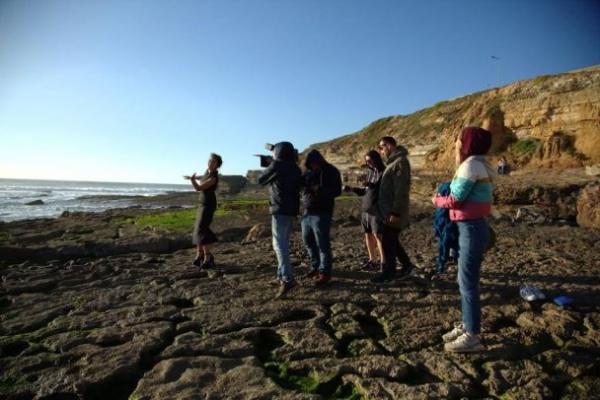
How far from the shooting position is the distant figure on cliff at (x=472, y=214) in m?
3.04

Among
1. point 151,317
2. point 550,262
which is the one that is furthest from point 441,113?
point 151,317

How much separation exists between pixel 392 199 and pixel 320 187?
1038mm

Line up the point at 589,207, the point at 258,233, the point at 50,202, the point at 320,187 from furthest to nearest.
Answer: the point at 50,202 < the point at 589,207 < the point at 258,233 < the point at 320,187

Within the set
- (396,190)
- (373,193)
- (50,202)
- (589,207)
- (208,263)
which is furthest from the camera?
(50,202)

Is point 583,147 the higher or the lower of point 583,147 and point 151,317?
the higher

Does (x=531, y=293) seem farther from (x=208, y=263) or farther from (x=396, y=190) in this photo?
(x=208, y=263)

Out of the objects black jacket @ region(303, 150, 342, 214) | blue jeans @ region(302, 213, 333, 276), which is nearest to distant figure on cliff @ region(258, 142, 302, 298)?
black jacket @ region(303, 150, 342, 214)

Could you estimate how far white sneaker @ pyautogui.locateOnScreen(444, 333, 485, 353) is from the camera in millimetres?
3082

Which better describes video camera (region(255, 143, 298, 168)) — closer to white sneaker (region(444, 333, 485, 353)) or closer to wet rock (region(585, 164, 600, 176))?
white sneaker (region(444, 333, 485, 353))

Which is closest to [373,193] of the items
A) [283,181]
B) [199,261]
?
[283,181]

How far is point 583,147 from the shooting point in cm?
1895

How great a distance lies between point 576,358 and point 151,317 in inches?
170

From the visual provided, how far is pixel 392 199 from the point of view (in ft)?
16.2

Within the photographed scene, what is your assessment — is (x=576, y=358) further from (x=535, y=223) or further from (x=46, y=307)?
(x=535, y=223)
